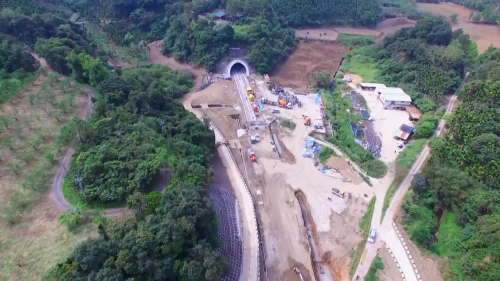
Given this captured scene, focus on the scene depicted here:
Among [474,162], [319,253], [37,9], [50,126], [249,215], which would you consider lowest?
[319,253]

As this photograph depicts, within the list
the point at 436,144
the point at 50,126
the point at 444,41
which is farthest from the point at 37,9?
the point at 444,41

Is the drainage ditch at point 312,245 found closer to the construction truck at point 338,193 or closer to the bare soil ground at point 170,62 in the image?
the construction truck at point 338,193

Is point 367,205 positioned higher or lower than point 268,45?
lower

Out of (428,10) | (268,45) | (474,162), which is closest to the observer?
(474,162)

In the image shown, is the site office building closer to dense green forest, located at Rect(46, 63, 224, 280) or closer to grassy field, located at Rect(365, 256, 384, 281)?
grassy field, located at Rect(365, 256, 384, 281)

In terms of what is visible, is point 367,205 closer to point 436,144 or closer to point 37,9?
point 436,144

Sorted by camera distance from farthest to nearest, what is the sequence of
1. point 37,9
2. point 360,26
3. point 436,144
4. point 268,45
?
point 360,26 → point 268,45 → point 37,9 → point 436,144

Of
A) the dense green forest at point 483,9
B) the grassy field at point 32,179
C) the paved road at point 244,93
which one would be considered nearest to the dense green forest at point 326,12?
the paved road at point 244,93
